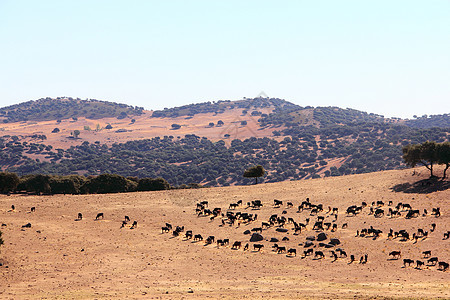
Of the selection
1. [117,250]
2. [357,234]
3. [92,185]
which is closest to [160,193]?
[92,185]

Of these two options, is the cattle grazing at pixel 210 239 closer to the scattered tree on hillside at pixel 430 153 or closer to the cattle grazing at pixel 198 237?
the cattle grazing at pixel 198 237

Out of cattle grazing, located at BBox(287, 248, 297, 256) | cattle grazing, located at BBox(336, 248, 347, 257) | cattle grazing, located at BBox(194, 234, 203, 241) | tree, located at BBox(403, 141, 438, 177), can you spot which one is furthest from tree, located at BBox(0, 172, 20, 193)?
tree, located at BBox(403, 141, 438, 177)

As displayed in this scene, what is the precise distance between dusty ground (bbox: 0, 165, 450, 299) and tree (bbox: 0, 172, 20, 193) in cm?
577

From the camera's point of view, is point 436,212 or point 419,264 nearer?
point 419,264

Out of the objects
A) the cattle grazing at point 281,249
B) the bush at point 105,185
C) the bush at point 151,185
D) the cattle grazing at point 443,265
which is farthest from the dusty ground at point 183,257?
the bush at point 151,185

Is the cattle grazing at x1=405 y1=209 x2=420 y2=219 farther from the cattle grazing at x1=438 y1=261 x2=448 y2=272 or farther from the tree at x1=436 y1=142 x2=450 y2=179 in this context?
the tree at x1=436 y1=142 x2=450 y2=179

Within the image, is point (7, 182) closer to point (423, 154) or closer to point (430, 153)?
point (423, 154)

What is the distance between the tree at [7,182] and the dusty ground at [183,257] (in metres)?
5.77

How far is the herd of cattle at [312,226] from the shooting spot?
5016 cm

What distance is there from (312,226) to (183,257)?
20.7 meters

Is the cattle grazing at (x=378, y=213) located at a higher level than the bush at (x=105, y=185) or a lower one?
lower

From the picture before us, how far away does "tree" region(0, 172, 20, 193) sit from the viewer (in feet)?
286

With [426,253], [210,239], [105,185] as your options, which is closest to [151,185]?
[105,185]

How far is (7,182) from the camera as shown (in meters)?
87.6
